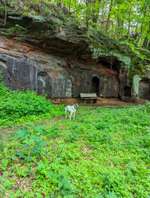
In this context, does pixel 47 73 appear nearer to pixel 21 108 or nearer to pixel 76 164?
pixel 21 108

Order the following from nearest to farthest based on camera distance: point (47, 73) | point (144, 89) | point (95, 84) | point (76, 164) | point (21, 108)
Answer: point (76, 164)
point (21, 108)
point (47, 73)
point (95, 84)
point (144, 89)

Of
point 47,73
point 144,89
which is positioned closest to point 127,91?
point 144,89

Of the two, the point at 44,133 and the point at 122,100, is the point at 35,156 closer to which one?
the point at 44,133

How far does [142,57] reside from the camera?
14461 mm

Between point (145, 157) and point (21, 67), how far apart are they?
7.25 metres

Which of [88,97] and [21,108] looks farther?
[88,97]

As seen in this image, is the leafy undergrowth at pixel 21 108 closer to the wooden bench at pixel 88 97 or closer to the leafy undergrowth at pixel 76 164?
the leafy undergrowth at pixel 76 164

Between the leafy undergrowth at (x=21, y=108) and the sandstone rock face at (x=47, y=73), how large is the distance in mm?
1186

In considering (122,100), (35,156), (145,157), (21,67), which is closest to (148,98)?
(122,100)

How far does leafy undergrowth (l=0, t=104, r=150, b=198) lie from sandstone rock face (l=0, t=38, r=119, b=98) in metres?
4.76

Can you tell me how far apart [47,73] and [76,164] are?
7936 mm

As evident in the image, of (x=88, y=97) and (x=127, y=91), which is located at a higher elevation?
(x=88, y=97)

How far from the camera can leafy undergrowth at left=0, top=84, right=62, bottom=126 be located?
8344 mm

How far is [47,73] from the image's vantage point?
12.4 metres
